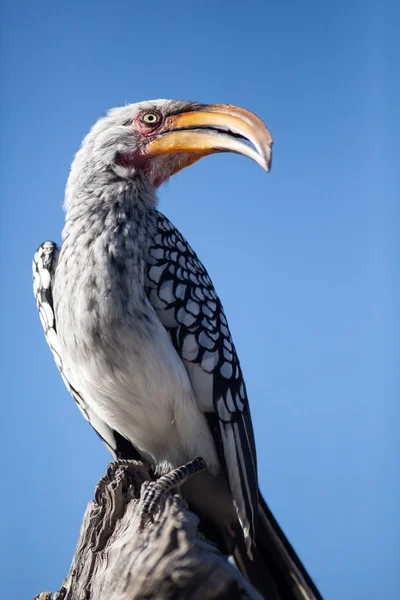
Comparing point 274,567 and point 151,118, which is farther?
point 151,118

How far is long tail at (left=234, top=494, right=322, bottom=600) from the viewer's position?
4250 millimetres

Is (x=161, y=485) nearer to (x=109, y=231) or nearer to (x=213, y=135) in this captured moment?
(x=109, y=231)

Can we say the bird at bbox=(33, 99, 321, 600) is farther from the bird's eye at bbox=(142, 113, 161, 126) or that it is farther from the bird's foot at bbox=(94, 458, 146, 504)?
the bird's foot at bbox=(94, 458, 146, 504)

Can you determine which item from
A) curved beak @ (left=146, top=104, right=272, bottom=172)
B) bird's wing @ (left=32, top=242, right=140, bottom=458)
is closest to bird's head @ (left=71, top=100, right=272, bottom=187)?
curved beak @ (left=146, top=104, right=272, bottom=172)

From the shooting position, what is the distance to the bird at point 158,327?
167 inches

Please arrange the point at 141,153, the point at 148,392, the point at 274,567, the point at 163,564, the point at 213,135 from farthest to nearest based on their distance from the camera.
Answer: the point at 141,153, the point at 213,135, the point at 274,567, the point at 148,392, the point at 163,564

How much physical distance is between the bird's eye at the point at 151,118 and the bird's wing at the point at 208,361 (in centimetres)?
89

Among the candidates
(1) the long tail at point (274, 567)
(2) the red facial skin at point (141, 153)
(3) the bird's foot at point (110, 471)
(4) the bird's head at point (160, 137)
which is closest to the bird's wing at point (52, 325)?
(3) the bird's foot at point (110, 471)

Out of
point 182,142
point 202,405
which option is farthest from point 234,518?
point 182,142

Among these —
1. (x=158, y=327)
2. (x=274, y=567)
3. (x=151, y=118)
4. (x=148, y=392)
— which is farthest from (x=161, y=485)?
(x=151, y=118)

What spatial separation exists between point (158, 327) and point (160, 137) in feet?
4.99

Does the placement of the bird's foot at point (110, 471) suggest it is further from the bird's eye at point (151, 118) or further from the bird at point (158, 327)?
the bird's eye at point (151, 118)

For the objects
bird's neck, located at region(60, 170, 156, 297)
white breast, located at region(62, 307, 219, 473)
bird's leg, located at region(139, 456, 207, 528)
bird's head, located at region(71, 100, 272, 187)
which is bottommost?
bird's leg, located at region(139, 456, 207, 528)

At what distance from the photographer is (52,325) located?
195 inches
